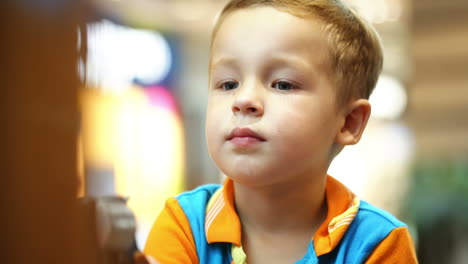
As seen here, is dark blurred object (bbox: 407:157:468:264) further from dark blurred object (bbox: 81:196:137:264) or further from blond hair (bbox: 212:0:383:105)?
dark blurred object (bbox: 81:196:137:264)

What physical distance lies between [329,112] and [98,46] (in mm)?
545

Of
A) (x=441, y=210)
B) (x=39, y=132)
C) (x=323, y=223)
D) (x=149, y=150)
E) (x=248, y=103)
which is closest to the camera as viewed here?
(x=39, y=132)

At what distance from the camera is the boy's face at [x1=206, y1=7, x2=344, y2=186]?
0.78 meters

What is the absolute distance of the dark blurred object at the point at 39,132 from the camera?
10.5 inches

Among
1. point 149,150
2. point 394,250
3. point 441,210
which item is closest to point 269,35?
point 394,250

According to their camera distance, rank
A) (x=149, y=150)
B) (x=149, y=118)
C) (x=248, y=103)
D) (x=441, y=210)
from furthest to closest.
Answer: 1. (x=149, y=118)
2. (x=149, y=150)
3. (x=441, y=210)
4. (x=248, y=103)

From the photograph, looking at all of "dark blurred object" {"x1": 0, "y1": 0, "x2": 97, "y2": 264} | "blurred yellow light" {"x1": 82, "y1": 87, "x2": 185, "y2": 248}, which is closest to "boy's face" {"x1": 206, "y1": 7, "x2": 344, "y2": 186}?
"dark blurred object" {"x1": 0, "y1": 0, "x2": 97, "y2": 264}

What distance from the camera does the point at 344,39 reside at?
35.7 inches

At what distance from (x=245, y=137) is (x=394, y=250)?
0.32 metres

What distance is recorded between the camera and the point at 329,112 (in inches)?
34.4

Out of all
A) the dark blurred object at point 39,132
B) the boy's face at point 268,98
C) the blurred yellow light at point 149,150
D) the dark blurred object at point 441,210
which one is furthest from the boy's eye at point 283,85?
the dark blurred object at point 441,210

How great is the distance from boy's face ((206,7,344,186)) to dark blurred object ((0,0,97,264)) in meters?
0.48

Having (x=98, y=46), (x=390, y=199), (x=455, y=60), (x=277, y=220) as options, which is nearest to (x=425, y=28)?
(x=455, y=60)

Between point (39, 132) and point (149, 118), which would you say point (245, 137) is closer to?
point (39, 132)
